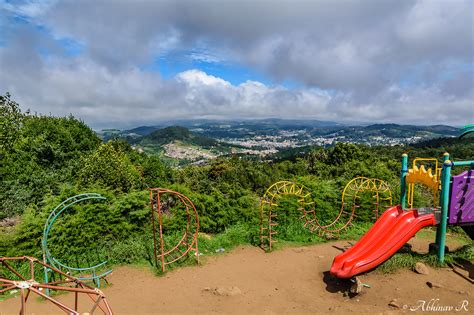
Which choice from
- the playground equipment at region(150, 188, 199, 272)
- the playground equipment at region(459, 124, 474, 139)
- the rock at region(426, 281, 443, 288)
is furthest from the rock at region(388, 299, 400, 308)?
the playground equipment at region(150, 188, 199, 272)

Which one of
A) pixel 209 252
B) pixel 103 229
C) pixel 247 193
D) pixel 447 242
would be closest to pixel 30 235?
pixel 103 229

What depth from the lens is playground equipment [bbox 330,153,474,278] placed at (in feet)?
22.7

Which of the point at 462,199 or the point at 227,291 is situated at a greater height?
the point at 462,199

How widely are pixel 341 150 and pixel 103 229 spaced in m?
31.2

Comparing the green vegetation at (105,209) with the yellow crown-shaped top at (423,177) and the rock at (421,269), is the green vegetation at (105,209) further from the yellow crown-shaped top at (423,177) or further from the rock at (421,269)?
the yellow crown-shaped top at (423,177)

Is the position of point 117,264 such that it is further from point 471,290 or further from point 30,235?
point 471,290

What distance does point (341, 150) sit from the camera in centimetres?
3500

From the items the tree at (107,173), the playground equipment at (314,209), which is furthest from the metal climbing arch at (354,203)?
the tree at (107,173)

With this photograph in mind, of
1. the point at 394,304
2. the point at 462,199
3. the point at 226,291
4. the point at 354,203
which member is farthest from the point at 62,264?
the point at 462,199

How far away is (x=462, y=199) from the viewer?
24.4 ft

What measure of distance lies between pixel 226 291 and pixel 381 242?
4027 mm

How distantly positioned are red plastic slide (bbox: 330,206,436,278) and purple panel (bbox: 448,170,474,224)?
56cm

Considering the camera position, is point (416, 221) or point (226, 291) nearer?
point (226, 291)

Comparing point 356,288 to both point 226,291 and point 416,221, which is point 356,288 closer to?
point 416,221
